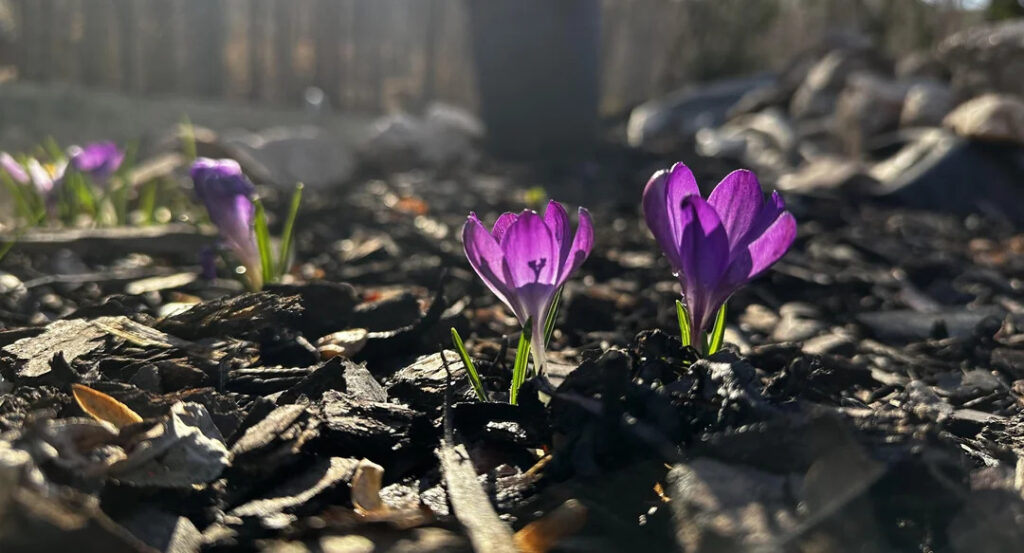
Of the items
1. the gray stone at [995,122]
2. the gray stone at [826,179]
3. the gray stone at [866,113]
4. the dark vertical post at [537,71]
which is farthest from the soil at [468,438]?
the dark vertical post at [537,71]

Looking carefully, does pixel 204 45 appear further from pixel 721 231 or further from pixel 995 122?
pixel 721 231

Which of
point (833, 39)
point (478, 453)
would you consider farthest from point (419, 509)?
point (833, 39)

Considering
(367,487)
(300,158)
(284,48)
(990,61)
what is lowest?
(300,158)

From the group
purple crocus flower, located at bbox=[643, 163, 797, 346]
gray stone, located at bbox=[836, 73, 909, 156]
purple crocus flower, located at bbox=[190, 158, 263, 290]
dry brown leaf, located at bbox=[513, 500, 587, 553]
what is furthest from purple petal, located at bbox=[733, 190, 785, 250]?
gray stone, located at bbox=[836, 73, 909, 156]

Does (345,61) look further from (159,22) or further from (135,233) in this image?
(135,233)

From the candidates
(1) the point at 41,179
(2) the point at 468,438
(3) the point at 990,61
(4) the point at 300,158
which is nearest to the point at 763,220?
(2) the point at 468,438
